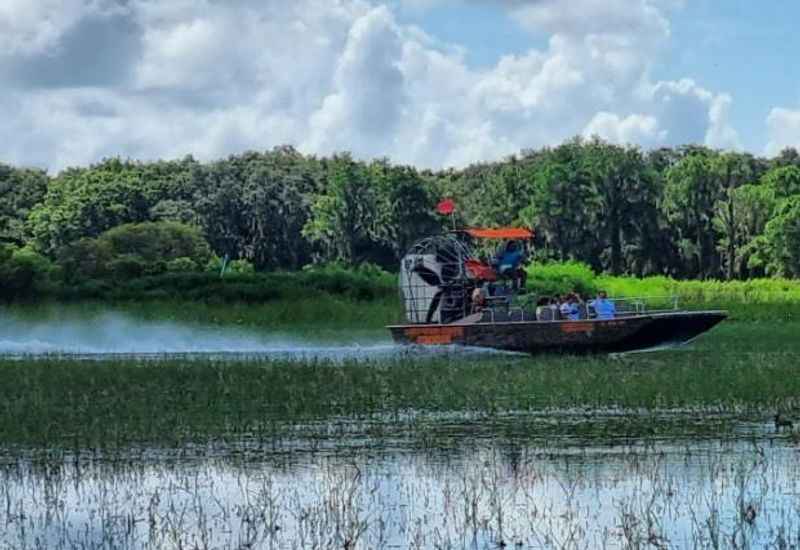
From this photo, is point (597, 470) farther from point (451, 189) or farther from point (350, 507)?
point (451, 189)

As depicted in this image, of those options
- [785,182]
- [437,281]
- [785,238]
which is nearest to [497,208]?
[785,182]

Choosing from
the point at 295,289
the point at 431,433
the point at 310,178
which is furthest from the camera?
the point at 310,178

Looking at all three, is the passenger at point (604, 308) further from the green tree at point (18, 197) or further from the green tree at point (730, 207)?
the green tree at point (18, 197)

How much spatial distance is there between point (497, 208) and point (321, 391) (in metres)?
83.8

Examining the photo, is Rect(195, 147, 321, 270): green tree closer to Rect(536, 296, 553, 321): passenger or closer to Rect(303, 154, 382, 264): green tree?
Rect(303, 154, 382, 264): green tree

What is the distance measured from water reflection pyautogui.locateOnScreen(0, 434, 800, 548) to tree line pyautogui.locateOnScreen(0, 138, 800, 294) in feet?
268

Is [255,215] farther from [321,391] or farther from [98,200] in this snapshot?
[321,391]

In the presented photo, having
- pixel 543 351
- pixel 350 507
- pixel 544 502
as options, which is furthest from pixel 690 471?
pixel 543 351

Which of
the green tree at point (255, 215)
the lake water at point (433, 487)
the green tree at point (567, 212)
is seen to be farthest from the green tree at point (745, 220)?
the lake water at point (433, 487)

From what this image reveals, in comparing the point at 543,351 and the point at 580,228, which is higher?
the point at 580,228

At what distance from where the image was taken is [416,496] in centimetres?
1533

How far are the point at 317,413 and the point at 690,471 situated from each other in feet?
24.9

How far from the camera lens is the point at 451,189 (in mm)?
120438

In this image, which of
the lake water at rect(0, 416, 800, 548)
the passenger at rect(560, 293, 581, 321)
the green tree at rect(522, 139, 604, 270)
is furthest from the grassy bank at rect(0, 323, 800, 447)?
the green tree at rect(522, 139, 604, 270)
